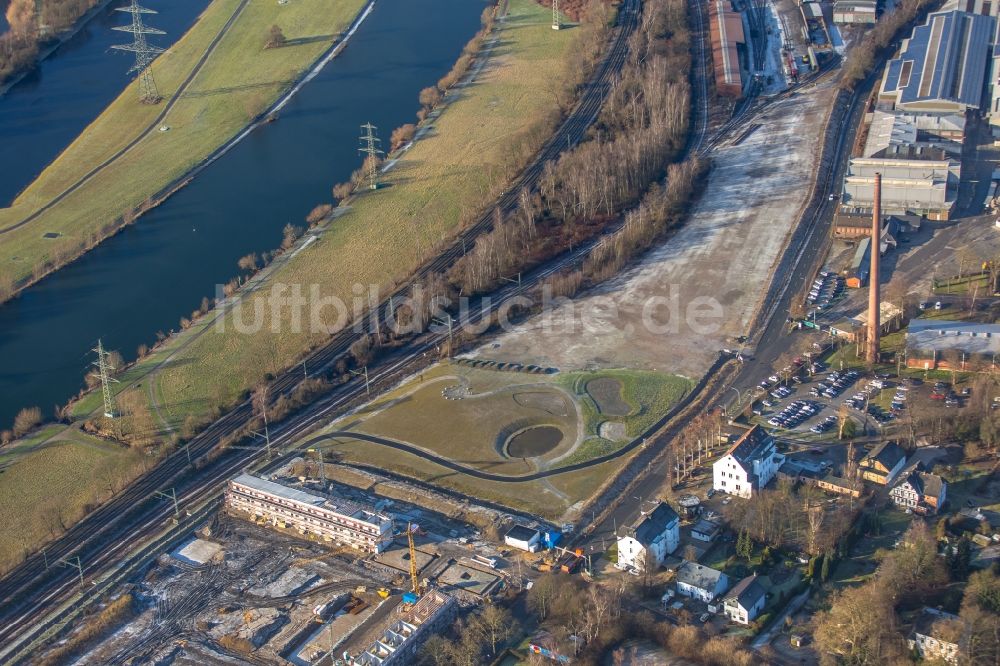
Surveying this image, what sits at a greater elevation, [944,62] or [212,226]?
[944,62]

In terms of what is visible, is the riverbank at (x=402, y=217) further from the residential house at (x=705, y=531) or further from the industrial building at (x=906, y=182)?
the residential house at (x=705, y=531)

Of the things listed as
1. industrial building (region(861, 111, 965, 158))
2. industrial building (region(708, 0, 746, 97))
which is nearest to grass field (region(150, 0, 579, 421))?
industrial building (region(708, 0, 746, 97))

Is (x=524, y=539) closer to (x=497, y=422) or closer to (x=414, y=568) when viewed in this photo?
(x=414, y=568)

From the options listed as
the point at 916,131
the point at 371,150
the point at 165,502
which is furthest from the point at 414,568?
the point at 916,131

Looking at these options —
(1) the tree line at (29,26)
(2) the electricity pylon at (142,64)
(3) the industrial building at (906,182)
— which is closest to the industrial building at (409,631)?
(3) the industrial building at (906,182)

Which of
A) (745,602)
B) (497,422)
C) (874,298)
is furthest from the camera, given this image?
(874,298)

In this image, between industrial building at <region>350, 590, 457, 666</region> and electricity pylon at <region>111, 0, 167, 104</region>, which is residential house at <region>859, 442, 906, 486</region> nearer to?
industrial building at <region>350, 590, 457, 666</region>

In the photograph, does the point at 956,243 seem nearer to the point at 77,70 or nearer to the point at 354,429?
the point at 354,429
